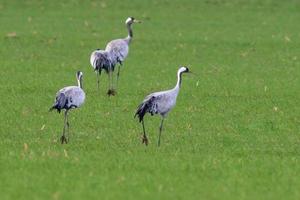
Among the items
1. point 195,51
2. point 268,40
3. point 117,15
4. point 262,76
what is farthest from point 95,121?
point 117,15

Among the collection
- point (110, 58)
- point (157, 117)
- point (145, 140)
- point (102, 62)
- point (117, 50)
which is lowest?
point (145, 140)

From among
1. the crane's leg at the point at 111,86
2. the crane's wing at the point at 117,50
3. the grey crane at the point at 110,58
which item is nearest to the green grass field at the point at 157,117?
the crane's leg at the point at 111,86

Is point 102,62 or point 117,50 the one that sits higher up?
point 117,50

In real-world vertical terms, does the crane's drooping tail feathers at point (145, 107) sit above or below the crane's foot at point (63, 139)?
above

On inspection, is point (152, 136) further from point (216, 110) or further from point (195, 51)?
point (195, 51)

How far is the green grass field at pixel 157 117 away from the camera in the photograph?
14.1 metres

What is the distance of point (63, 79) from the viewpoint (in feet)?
89.6

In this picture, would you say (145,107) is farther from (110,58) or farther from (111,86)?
(111,86)

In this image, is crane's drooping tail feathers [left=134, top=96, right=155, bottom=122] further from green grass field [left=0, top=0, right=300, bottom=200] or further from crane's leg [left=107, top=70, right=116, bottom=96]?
crane's leg [left=107, top=70, right=116, bottom=96]

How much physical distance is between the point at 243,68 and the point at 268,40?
7.42 metres

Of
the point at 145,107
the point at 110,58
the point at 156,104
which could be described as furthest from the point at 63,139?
the point at 110,58

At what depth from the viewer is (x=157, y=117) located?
71.3 feet

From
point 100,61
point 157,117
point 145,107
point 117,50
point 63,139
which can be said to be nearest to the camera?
point 145,107

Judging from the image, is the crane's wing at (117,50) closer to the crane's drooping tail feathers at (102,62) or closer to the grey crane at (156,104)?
the crane's drooping tail feathers at (102,62)
